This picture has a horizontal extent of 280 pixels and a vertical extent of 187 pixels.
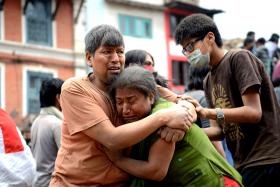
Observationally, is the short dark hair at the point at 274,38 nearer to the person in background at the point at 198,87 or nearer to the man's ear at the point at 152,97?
the person in background at the point at 198,87

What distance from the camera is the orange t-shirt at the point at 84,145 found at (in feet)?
9.43

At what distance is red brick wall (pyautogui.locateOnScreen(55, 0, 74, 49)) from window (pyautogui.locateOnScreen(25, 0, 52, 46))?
0.40 metres

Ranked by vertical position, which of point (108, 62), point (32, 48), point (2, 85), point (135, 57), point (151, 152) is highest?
point (32, 48)

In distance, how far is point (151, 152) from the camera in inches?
111

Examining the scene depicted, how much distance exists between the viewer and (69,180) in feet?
9.62

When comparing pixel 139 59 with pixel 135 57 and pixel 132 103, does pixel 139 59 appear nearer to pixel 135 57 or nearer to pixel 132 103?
pixel 135 57

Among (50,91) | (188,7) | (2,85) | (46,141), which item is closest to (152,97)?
(46,141)

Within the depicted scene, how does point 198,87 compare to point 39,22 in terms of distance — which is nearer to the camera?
point 198,87

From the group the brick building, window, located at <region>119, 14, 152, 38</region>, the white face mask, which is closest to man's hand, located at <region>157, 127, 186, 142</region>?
the white face mask

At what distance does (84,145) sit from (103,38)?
63cm

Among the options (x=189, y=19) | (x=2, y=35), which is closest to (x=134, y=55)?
(x=189, y=19)

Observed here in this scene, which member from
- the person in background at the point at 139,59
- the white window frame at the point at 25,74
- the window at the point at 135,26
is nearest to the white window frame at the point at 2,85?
the white window frame at the point at 25,74

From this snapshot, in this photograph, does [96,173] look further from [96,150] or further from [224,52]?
[224,52]

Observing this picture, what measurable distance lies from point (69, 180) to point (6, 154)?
2.86 ft
